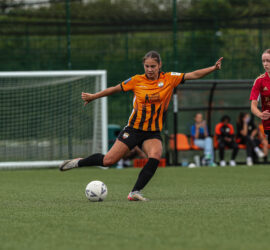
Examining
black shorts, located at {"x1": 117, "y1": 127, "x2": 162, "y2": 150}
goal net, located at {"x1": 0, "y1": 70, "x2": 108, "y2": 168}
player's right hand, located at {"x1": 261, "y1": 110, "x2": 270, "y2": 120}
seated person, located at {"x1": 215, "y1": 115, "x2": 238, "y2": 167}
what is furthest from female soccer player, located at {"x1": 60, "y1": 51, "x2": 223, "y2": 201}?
seated person, located at {"x1": 215, "y1": 115, "x2": 238, "y2": 167}

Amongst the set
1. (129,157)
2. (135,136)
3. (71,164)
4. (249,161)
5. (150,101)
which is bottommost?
(249,161)

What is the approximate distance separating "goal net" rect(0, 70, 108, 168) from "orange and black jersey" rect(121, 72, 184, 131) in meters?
7.76

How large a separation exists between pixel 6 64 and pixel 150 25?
13.9ft

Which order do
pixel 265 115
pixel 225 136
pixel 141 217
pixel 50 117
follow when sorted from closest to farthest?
pixel 141 217 → pixel 265 115 → pixel 225 136 → pixel 50 117

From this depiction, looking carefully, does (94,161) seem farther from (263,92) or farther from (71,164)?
(263,92)

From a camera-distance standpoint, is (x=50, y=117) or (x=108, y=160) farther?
(x=50, y=117)

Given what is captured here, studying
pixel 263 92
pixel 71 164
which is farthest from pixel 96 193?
pixel 263 92

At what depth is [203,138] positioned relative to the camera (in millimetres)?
16438

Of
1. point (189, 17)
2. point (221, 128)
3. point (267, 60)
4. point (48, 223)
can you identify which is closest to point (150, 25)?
point (189, 17)

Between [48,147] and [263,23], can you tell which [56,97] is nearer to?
[48,147]

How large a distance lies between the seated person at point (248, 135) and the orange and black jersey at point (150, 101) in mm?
8666

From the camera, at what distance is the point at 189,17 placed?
1816 centimetres

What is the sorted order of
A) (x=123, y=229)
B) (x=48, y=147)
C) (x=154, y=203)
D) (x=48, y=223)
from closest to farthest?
1. (x=123, y=229)
2. (x=48, y=223)
3. (x=154, y=203)
4. (x=48, y=147)

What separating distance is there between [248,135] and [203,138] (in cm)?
115
